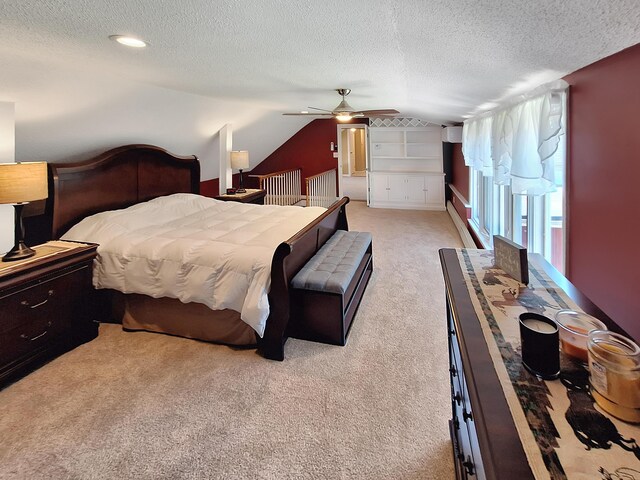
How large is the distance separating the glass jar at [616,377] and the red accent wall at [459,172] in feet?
17.4

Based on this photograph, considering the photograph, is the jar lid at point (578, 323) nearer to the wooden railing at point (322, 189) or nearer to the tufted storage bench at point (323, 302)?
the tufted storage bench at point (323, 302)

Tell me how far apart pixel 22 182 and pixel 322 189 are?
20.2 feet

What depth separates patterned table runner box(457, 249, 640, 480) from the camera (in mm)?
608

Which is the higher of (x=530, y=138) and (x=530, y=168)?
(x=530, y=138)

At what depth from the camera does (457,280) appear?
1.44 m

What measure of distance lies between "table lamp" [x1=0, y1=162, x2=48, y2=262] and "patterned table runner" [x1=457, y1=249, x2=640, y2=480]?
9.17 ft

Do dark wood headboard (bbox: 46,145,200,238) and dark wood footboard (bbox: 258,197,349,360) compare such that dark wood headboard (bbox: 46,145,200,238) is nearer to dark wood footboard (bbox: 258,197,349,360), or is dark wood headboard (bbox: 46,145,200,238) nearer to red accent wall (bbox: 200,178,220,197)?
red accent wall (bbox: 200,178,220,197)

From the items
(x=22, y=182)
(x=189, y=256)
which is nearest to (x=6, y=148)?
(x=22, y=182)

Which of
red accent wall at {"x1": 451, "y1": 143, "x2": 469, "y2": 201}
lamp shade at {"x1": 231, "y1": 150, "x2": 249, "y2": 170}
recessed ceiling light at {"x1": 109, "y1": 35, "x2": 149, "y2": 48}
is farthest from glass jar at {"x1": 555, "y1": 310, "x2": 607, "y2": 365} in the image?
lamp shade at {"x1": 231, "y1": 150, "x2": 249, "y2": 170}

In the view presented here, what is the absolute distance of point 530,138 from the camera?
7.12 feet

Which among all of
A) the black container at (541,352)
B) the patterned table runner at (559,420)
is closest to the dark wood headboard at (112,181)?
the patterned table runner at (559,420)

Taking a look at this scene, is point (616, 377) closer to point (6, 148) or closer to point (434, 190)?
point (6, 148)

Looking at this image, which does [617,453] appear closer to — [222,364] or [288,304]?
[288,304]

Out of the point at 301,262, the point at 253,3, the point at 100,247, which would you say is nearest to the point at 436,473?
the point at 301,262
